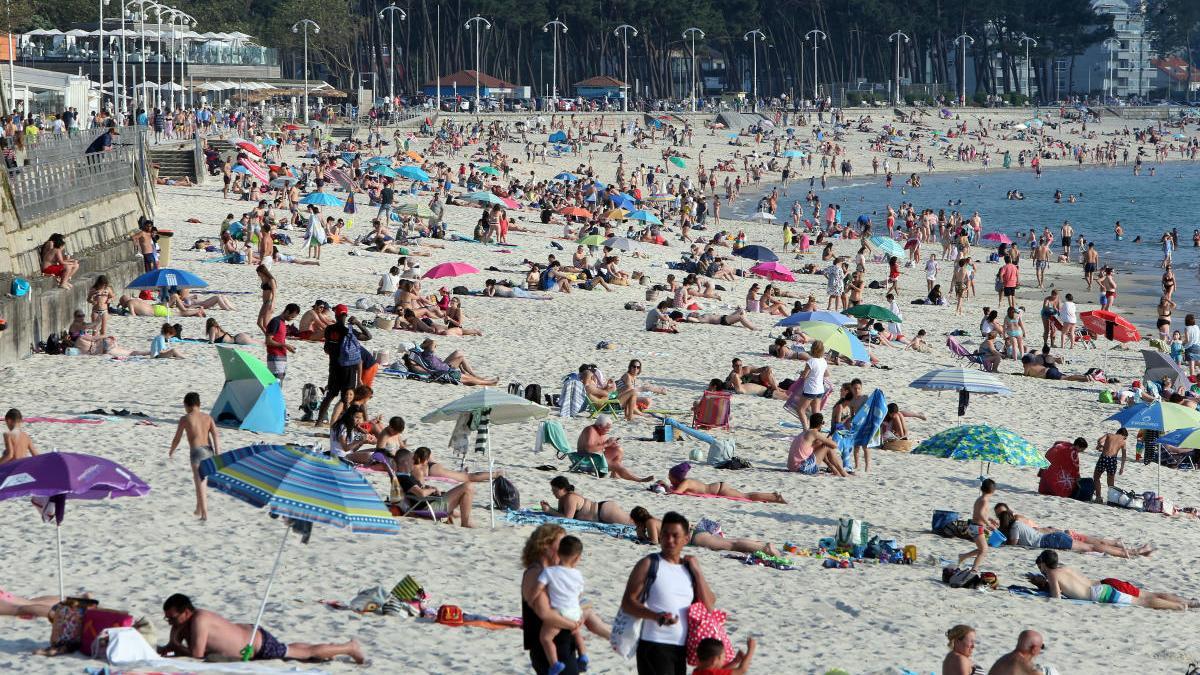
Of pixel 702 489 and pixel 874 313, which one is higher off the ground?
pixel 874 313

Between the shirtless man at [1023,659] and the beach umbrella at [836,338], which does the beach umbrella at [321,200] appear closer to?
the beach umbrella at [836,338]

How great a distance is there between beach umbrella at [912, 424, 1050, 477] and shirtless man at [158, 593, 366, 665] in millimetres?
8590

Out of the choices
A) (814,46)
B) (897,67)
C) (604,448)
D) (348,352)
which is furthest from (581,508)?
(814,46)

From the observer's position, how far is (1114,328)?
75.0 feet

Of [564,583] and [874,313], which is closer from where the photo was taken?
[564,583]

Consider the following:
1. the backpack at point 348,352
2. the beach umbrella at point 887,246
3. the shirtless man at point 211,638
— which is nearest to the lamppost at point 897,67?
the beach umbrella at point 887,246

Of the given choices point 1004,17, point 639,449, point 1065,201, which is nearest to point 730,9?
point 1004,17

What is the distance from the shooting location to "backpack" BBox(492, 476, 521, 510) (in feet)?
38.7

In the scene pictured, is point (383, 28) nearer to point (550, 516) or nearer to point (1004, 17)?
point (1004, 17)

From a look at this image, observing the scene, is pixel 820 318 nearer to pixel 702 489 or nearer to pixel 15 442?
pixel 702 489

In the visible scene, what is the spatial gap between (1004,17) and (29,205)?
9996cm

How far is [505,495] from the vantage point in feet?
38.8

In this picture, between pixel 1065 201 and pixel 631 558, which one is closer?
pixel 631 558

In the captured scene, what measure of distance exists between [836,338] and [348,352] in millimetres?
6197
